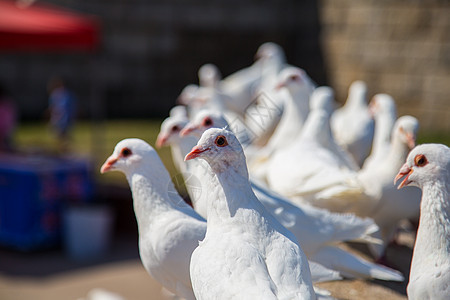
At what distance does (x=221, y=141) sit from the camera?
239cm

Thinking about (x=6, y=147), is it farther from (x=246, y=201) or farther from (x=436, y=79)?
(x=436, y=79)

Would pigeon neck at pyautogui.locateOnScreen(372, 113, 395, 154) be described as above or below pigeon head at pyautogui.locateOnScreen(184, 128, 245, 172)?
below

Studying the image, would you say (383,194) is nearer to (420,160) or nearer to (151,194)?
(420,160)

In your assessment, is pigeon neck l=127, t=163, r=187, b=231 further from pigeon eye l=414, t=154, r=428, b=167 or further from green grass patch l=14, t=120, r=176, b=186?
green grass patch l=14, t=120, r=176, b=186

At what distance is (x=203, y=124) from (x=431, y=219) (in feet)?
4.24

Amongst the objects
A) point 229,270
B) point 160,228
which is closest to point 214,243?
point 229,270

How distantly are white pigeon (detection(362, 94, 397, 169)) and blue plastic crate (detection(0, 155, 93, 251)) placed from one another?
3.61 meters

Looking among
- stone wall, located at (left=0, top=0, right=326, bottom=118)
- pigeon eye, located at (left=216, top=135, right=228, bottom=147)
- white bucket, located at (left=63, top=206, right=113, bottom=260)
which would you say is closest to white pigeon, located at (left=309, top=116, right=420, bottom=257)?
pigeon eye, located at (left=216, top=135, right=228, bottom=147)

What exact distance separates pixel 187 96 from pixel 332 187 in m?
2.94

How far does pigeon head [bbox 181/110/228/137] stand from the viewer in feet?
10.6

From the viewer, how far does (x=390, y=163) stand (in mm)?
3629

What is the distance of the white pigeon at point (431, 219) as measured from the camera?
2.35 m

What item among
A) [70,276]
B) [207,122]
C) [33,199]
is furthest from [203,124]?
[33,199]

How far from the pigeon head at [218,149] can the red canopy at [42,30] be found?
5.06 meters
